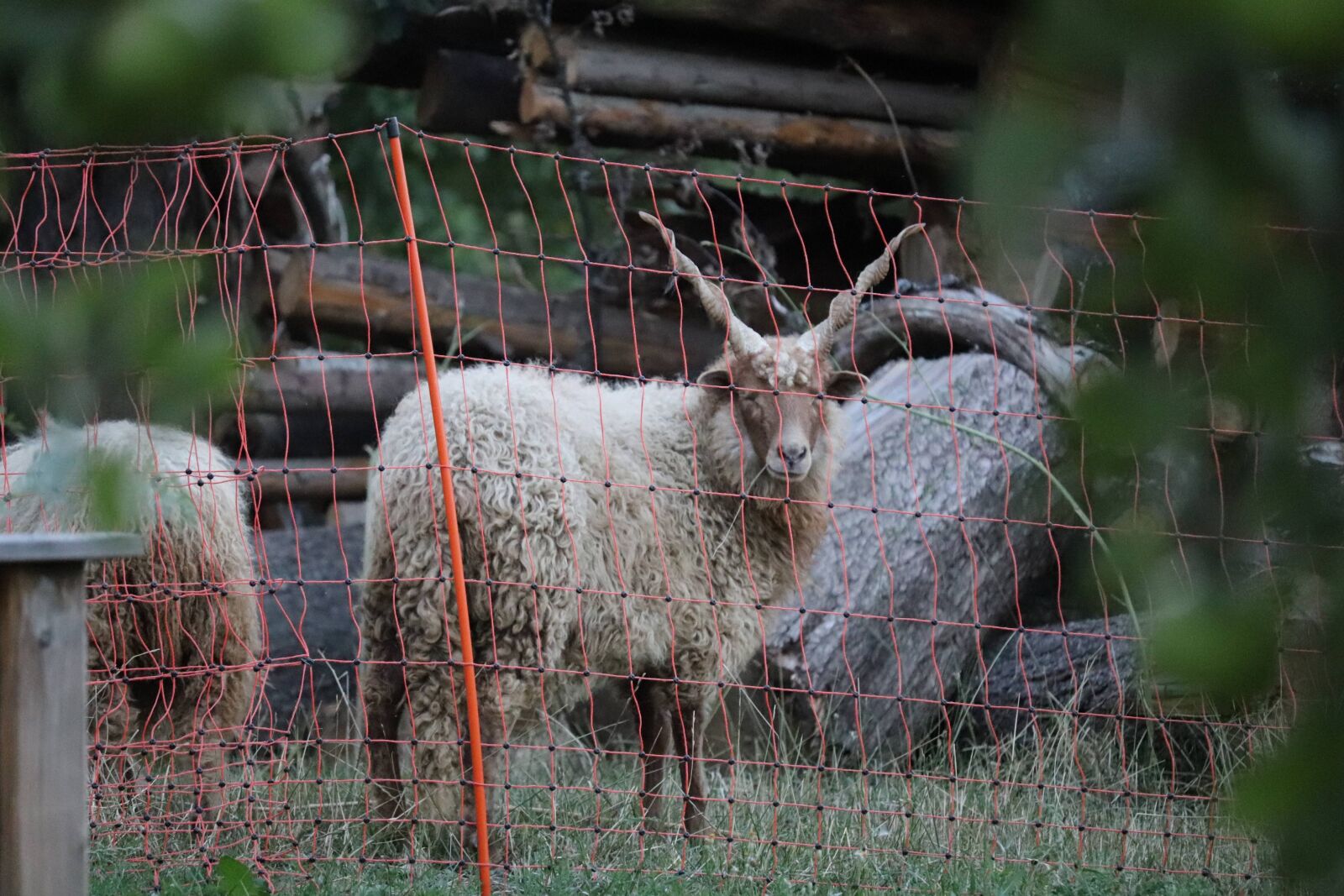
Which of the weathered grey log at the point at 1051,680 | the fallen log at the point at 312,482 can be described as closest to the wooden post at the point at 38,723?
the weathered grey log at the point at 1051,680

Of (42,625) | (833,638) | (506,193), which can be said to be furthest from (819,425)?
(506,193)

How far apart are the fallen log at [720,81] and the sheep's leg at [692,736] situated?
147 inches

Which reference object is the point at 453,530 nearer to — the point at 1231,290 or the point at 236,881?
the point at 236,881

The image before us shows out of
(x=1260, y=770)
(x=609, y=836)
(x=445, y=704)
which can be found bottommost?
(x=609, y=836)

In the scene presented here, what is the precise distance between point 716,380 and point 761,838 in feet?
6.08

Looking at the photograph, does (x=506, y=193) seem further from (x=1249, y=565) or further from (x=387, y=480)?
(x=1249, y=565)

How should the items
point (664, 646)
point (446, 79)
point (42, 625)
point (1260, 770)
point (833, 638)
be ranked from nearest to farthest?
point (1260, 770)
point (42, 625)
point (664, 646)
point (833, 638)
point (446, 79)

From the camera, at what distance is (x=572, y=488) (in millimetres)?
4902

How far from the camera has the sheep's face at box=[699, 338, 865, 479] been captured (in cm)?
514

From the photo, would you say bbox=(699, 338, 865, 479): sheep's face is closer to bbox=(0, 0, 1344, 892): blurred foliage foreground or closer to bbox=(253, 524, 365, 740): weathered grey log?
bbox=(253, 524, 365, 740): weathered grey log

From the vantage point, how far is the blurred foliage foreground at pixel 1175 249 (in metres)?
0.73

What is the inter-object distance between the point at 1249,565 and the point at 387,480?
4238 millimetres

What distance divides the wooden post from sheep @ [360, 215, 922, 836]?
1.88 meters

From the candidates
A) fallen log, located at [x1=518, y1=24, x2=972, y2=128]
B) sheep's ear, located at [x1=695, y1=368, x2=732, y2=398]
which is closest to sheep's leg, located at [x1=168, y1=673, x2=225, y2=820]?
sheep's ear, located at [x1=695, y1=368, x2=732, y2=398]
